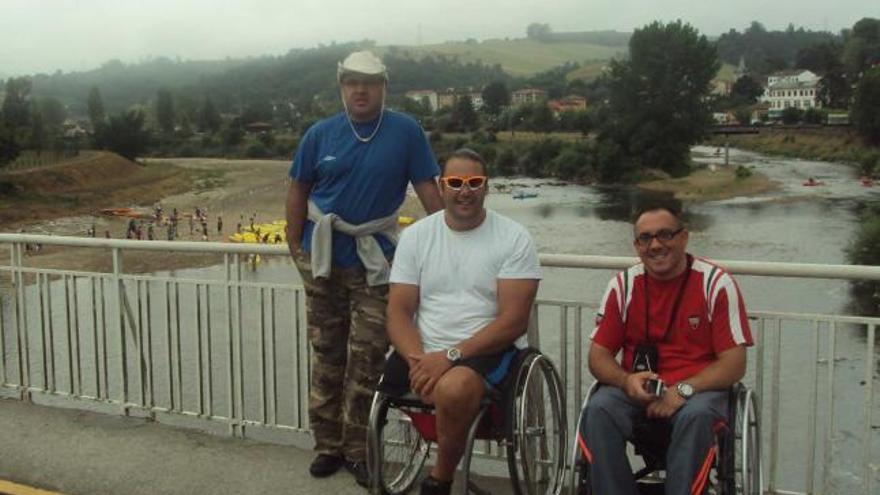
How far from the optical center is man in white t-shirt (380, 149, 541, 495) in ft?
10.5

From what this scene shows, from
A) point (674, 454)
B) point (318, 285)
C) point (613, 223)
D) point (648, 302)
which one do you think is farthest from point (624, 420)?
point (613, 223)

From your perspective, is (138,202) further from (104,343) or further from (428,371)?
(428,371)

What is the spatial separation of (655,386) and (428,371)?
73 cm

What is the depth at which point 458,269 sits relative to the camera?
3363mm

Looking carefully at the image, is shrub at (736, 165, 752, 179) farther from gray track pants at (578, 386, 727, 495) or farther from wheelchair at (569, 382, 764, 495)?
gray track pants at (578, 386, 727, 495)

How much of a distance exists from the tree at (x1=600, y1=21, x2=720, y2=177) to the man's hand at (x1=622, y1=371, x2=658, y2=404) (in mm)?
82873

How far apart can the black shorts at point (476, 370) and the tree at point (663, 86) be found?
3257 inches

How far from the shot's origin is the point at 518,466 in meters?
3.20

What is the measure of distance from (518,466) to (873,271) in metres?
1.36

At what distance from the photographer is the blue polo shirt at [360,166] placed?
366 cm

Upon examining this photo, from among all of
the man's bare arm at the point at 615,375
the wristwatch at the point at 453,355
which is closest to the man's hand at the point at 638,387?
the man's bare arm at the point at 615,375

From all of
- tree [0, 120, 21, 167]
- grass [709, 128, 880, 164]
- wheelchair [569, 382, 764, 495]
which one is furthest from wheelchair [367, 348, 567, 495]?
grass [709, 128, 880, 164]

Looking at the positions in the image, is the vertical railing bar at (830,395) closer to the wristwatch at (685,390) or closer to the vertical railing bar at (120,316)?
the wristwatch at (685,390)

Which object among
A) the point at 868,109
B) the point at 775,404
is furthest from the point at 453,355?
the point at 868,109
